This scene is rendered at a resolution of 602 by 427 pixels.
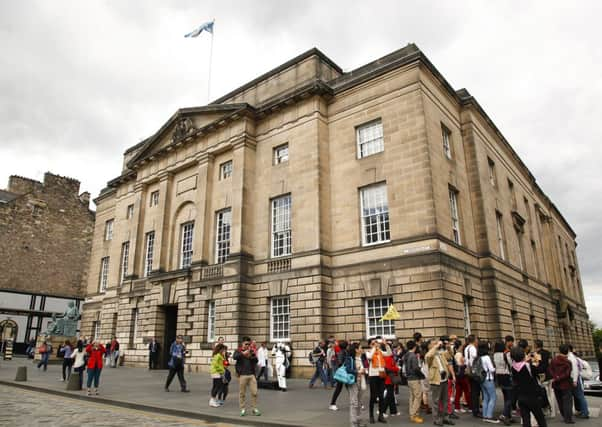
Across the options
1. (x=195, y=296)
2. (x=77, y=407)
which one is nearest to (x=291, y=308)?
(x=195, y=296)

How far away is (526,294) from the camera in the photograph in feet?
86.1

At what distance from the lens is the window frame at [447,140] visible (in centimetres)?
2228

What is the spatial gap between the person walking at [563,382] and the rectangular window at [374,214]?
10.3m

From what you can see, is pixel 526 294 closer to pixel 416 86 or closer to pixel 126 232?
pixel 416 86

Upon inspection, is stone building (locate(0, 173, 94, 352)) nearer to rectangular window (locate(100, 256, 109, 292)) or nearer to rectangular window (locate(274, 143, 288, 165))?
rectangular window (locate(100, 256, 109, 292))

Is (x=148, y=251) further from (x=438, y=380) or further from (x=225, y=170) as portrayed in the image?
(x=438, y=380)

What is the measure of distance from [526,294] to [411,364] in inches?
765

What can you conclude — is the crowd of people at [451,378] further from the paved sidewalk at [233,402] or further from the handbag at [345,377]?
the paved sidewalk at [233,402]

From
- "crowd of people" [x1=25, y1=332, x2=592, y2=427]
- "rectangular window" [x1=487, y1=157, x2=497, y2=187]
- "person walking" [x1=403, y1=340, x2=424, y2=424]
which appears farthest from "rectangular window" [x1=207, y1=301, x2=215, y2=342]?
"rectangular window" [x1=487, y1=157, x2=497, y2=187]

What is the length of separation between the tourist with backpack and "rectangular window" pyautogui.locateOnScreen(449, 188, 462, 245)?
35.4 ft

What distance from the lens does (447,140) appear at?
22906 mm

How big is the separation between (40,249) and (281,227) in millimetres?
32678

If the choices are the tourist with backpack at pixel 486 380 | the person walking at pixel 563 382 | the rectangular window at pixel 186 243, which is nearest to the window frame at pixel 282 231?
the rectangular window at pixel 186 243

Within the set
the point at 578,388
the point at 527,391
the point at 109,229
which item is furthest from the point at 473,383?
the point at 109,229
